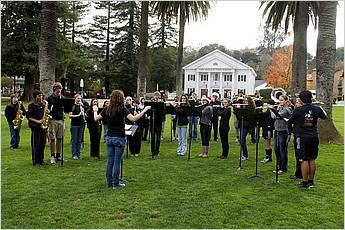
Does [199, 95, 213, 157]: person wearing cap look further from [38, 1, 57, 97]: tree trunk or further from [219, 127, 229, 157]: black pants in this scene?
[38, 1, 57, 97]: tree trunk

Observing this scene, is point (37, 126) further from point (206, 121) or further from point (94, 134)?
point (206, 121)

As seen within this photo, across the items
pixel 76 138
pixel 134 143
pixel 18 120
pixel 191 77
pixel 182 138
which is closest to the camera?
pixel 76 138

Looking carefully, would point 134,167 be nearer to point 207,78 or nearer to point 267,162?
point 267,162

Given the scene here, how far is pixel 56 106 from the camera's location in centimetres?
1009

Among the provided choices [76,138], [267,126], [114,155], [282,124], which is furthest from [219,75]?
[114,155]

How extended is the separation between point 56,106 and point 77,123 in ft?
3.16

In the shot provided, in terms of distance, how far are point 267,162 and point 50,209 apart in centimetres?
626

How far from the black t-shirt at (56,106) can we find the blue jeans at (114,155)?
9.43 feet

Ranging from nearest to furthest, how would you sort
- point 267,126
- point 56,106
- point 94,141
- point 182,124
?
point 267,126 < point 56,106 < point 94,141 < point 182,124

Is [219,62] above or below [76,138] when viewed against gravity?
above

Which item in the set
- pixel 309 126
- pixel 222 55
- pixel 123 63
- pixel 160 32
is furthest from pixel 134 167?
pixel 222 55

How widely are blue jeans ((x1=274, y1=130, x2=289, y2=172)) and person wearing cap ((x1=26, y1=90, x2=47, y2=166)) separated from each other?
5.49m

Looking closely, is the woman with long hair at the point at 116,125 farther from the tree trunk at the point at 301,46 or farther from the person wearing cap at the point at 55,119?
the tree trunk at the point at 301,46

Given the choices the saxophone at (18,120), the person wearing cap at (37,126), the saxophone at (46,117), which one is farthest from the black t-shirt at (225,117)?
the saxophone at (18,120)
